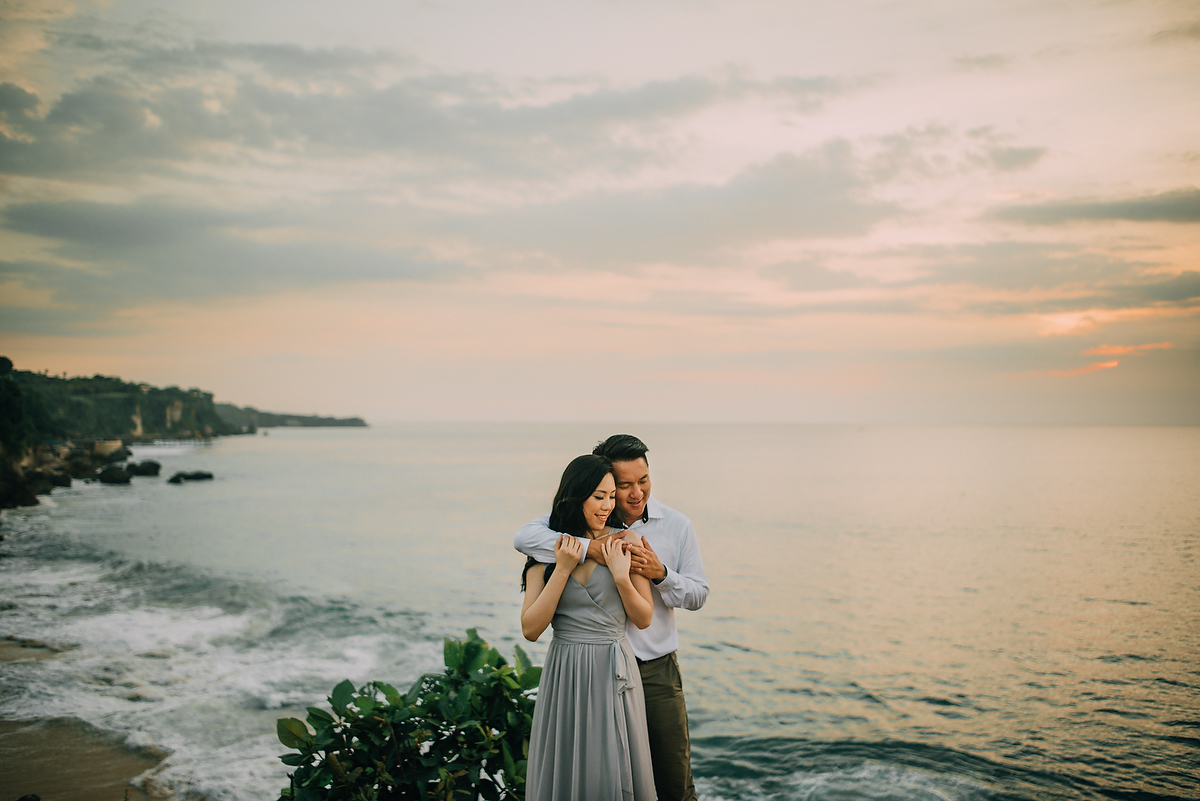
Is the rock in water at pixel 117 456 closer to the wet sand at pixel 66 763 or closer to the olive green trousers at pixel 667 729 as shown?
the wet sand at pixel 66 763

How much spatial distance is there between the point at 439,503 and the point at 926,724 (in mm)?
38625

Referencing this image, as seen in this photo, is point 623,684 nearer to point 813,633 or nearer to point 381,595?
point 813,633

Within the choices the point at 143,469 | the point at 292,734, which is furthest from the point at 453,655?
the point at 143,469

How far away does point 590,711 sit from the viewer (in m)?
3.23

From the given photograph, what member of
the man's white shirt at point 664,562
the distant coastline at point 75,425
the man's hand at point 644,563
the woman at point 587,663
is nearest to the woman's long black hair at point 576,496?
the woman at point 587,663

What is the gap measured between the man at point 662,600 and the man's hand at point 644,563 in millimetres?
112

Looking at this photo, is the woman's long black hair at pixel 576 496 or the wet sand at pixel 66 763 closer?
the woman's long black hair at pixel 576 496

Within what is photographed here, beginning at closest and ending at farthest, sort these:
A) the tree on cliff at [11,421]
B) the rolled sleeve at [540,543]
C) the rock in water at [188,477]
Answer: the rolled sleeve at [540,543], the tree on cliff at [11,421], the rock in water at [188,477]

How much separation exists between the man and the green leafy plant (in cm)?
82

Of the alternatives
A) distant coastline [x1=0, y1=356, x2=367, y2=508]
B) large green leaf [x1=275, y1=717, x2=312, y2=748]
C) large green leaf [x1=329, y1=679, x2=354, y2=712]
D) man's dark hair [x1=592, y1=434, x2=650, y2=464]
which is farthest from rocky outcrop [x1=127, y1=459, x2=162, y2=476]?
man's dark hair [x1=592, y1=434, x2=650, y2=464]

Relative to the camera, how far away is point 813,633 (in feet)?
56.5

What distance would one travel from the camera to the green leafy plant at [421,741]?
400cm

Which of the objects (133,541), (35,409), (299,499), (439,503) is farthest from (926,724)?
(35,409)

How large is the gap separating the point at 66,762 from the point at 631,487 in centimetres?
834
